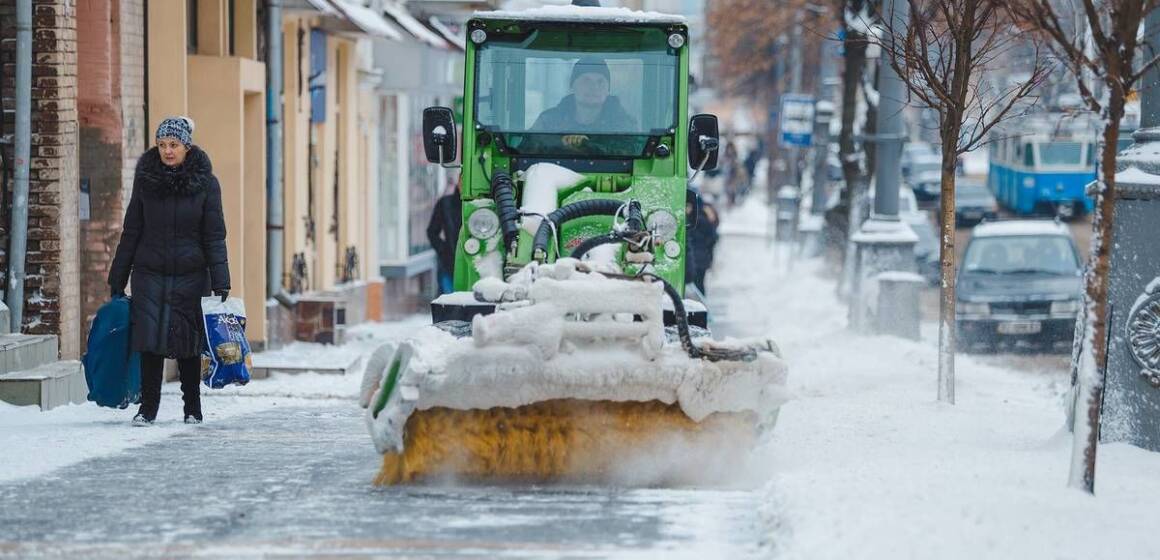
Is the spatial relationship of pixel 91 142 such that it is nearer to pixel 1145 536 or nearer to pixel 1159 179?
pixel 1159 179

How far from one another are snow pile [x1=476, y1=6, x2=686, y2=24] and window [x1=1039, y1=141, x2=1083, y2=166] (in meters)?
40.7

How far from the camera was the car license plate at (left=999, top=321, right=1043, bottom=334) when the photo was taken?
2119cm

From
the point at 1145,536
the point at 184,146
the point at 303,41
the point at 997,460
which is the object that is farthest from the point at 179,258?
the point at 303,41

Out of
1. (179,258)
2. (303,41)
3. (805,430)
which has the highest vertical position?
(303,41)

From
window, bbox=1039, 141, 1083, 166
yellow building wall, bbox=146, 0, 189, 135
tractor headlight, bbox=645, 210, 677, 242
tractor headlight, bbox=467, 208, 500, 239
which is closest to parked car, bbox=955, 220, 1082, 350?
yellow building wall, bbox=146, 0, 189, 135

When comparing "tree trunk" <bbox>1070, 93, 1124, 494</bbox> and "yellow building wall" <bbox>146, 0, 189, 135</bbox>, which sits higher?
"yellow building wall" <bbox>146, 0, 189, 135</bbox>

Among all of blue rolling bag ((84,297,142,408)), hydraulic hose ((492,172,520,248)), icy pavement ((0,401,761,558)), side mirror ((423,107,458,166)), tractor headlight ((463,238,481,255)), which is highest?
side mirror ((423,107,458,166))

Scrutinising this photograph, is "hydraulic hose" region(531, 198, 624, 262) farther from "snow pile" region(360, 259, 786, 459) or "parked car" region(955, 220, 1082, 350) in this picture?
"parked car" region(955, 220, 1082, 350)

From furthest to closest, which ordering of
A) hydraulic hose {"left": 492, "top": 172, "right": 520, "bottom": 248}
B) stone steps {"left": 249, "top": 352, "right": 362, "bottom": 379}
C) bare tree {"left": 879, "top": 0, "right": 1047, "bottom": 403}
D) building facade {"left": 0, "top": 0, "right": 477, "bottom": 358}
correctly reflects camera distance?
stone steps {"left": 249, "top": 352, "right": 362, "bottom": 379} < building facade {"left": 0, "top": 0, "right": 477, "bottom": 358} < bare tree {"left": 879, "top": 0, "right": 1047, "bottom": 403} < hydraulic hose {"left": 492, "top": 172, "right": 520, "bottom": 248}

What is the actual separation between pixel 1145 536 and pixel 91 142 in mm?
8718

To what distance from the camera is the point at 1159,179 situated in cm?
972

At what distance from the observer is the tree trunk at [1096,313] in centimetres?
805

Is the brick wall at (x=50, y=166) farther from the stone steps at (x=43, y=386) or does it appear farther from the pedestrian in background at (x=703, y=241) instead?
the pedestrian in background at (x=703, y=241)

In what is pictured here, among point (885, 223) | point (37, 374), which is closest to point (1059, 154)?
point (885, 223)
